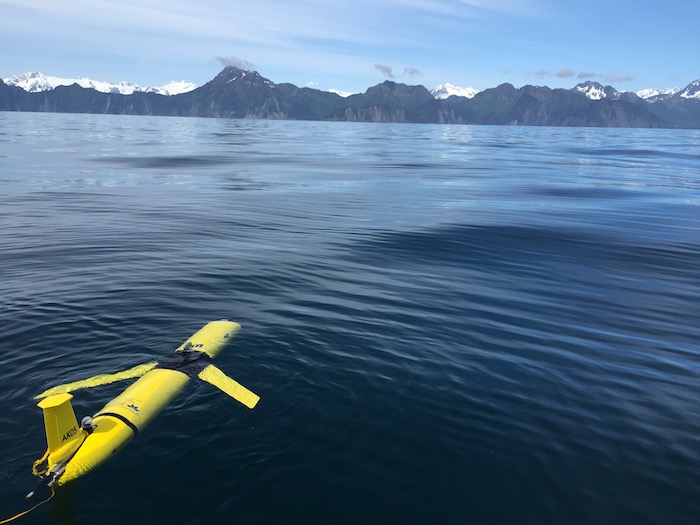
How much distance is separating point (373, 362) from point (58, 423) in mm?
8678

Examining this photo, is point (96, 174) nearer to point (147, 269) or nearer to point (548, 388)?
point (147, 269)

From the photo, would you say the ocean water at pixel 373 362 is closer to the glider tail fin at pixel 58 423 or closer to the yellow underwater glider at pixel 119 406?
the yellow underwater glider at pixel 119 406

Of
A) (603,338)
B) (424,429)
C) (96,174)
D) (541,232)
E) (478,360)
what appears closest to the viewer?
(424,429)

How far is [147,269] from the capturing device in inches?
968

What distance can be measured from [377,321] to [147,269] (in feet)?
42.5

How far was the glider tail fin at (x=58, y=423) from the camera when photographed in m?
10.0

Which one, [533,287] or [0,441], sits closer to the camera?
[0,441]

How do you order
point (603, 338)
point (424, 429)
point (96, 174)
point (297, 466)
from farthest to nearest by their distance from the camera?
point (96, 174) < point (603, 338) < point (424, 429) < point (297, 466)

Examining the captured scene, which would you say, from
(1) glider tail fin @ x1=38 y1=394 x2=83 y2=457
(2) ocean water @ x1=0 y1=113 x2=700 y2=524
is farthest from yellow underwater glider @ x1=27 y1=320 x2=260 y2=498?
(2) ocean water @ x1=0 y1=113 x2=700 y2=524

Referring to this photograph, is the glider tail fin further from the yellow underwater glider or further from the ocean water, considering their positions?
the ocean water

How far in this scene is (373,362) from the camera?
608 inches

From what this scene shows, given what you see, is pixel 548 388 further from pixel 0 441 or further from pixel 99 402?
pixel 0 441

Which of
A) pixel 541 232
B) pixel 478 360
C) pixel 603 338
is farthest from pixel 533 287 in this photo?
pixel 541 232

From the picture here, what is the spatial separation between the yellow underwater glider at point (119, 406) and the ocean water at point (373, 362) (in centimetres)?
34
